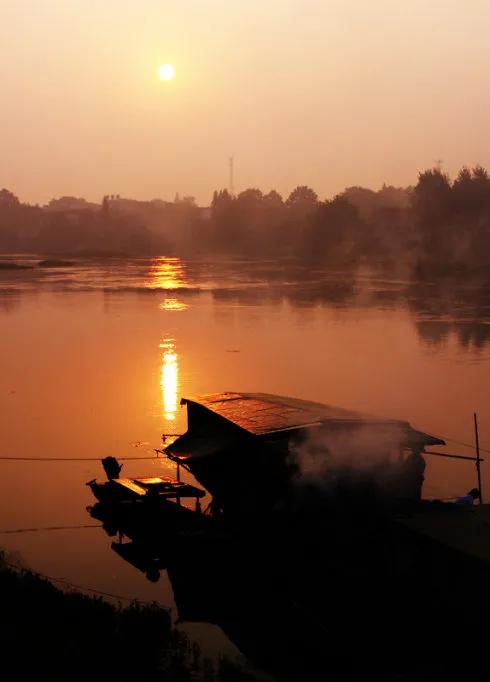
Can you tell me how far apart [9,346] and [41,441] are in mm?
14401

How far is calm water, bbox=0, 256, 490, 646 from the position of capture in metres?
16.5

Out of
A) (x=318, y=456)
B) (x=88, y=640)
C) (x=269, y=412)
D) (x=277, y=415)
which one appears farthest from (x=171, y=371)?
(x=88, y=640)

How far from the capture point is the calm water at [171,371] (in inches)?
648

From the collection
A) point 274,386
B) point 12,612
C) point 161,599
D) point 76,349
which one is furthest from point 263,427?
point 76,349

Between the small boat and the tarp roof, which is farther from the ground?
the tarp roof

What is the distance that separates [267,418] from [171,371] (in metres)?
14.0

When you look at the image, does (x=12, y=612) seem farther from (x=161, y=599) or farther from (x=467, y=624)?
(x=467, y=624)

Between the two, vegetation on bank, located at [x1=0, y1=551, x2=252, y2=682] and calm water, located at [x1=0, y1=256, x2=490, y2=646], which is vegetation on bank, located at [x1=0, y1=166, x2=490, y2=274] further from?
vegetation on bank, located at [x1=0, y1=551, x2=252, y2=682]

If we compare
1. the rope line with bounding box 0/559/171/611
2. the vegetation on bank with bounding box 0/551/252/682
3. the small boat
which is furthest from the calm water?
the vegetation on bank with bounding box 0/551/252/682

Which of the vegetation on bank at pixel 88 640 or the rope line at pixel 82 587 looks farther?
the rope line at pixel 82 587

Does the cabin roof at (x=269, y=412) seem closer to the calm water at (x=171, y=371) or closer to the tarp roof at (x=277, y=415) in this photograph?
the tarp roof at (x=277, y=415)

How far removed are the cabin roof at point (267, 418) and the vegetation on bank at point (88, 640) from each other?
3512 mm

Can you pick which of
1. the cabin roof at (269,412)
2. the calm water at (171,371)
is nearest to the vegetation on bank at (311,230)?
the calm water at (171,371)

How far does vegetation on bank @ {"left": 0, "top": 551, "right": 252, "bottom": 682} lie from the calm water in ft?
4.21
